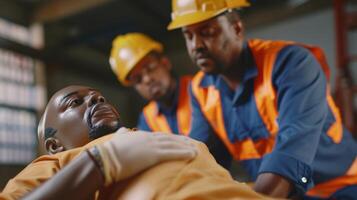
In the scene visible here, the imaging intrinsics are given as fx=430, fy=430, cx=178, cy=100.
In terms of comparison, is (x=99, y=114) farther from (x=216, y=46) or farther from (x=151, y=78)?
(x=151, y=78)

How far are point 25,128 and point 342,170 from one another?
18.2ft

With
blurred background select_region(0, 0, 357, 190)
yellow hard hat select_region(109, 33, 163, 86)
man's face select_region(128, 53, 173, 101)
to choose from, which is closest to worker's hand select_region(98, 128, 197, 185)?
man's face select_region(128, 53, 173, 101)

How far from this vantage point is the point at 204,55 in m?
2.40

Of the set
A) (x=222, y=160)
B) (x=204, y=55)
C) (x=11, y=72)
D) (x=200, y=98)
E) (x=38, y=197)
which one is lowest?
(x=11, y=72)

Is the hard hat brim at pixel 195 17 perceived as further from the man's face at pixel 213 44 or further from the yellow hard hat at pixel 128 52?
the yellow hard hat at pixel 128 52

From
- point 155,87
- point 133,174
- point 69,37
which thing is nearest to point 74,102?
point 133,174

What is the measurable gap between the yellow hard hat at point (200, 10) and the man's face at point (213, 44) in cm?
3

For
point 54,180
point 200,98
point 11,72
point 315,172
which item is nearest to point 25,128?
point 11,72

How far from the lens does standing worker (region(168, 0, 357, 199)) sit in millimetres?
1911

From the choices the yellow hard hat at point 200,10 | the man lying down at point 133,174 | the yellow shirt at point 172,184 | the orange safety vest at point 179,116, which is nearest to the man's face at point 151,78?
the orange safety vest at point 179,116

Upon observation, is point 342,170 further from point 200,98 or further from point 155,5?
point 155,5

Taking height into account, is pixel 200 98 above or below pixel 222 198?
below

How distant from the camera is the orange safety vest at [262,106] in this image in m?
2.26

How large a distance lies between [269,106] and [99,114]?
Result: 3.06ft
